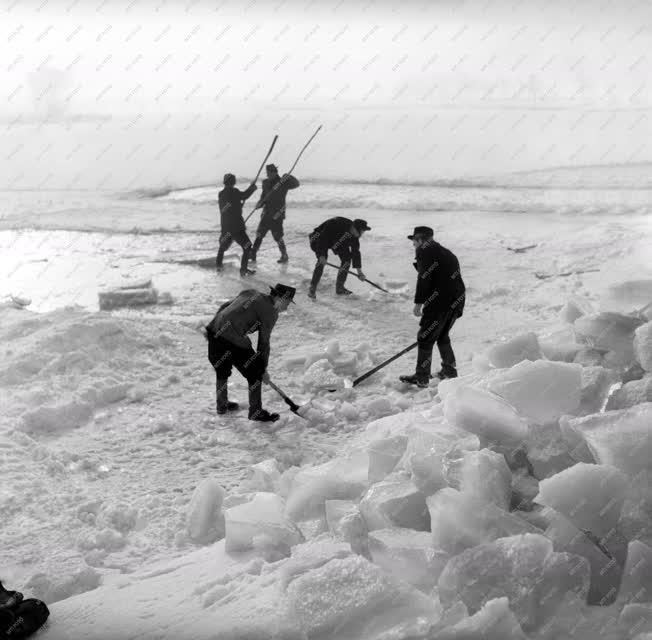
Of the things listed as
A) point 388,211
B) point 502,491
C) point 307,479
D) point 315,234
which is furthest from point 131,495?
point 388,211

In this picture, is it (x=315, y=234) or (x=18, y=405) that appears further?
(x=315, y=234)

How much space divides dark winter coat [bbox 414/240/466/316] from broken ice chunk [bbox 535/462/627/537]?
3.13 m

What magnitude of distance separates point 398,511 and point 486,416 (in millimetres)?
773

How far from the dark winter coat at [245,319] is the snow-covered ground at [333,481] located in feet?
2.48

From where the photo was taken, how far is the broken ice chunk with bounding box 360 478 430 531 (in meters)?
3.31

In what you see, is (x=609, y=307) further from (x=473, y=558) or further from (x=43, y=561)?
(x=43, y=561)

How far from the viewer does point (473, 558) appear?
111 inches

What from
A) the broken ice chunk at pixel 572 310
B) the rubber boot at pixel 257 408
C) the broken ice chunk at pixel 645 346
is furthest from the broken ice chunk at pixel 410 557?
the broken ice chunk at pixel 572 310

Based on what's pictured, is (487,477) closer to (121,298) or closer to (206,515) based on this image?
(206,515)

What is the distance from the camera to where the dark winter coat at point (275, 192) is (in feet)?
32.6

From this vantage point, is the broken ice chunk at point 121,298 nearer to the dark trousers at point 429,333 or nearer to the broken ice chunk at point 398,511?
the dark trousers at point 429,333

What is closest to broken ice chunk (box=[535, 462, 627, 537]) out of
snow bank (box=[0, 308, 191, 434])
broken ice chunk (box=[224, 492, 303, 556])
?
broken ice chunk (box=[224, 492, 303, 556])

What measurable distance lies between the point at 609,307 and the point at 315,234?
420 centimetres

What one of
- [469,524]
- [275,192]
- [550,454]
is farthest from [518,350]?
[275,192]
